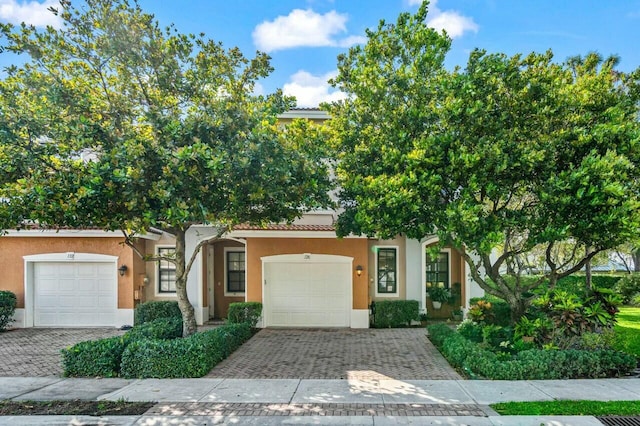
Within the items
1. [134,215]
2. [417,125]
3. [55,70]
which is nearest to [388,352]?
[417,125]

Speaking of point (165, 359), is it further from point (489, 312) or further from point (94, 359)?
point (489, 312)

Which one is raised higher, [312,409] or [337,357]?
[312,409]

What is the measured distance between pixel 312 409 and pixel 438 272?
11.1 m

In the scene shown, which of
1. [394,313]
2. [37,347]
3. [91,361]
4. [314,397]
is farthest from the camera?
[394,313]

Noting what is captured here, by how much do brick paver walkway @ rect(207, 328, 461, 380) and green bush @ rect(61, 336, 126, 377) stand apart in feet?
6.83

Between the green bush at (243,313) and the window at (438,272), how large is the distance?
679 cm

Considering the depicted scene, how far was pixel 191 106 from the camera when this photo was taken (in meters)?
10.3

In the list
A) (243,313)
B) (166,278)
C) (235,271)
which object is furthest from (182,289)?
(235,271)

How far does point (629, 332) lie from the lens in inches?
521

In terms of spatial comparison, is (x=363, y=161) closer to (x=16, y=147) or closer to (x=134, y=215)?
(x=134, y=215)

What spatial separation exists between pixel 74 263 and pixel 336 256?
9.32 meters

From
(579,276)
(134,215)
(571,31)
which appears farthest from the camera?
(579,276)

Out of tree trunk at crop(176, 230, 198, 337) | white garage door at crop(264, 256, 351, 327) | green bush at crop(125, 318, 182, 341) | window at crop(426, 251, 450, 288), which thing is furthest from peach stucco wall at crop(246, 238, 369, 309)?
tree trunk at crop(176, 230, 198, 337)

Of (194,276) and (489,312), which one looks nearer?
(489,312)
